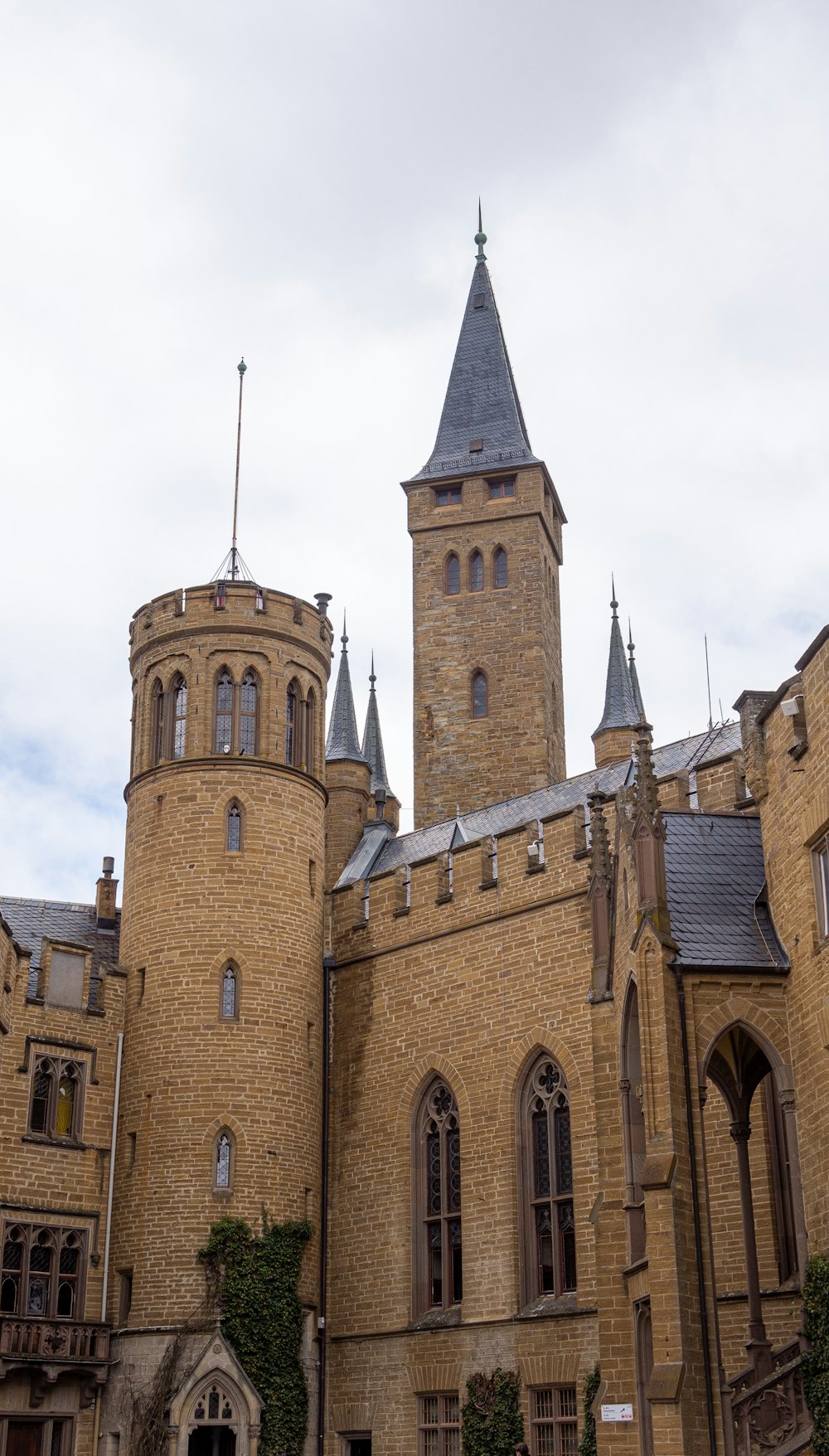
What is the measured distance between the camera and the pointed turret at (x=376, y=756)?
138 feet

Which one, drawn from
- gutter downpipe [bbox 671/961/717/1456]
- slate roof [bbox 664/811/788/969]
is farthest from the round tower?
gutter downpipe [bbox 671/961/717/1456]

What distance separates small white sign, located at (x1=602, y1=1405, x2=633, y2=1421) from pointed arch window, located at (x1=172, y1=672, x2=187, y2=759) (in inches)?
590

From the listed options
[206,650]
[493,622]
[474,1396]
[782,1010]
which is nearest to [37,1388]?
[474,1396]

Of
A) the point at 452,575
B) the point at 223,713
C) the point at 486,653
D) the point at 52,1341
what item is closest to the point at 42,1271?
the point at 52,1341

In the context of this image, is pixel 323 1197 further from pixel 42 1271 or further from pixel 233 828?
pixel 233 828

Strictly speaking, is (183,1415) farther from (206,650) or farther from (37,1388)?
(206,650)

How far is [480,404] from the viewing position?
1816 inches

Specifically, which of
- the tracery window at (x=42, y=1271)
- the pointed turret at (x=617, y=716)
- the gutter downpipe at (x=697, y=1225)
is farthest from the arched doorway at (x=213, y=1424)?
the pointed turret at (x=617, y=716)

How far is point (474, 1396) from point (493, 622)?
19944 millimetres

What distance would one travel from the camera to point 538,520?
43.0 m

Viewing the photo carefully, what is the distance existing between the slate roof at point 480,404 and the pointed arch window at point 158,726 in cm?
1374

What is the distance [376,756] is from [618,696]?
672cm

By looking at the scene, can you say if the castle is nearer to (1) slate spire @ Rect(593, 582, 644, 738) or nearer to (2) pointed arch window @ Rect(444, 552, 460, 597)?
(1) slate spire @ Rect(593, 582, 644, 738)

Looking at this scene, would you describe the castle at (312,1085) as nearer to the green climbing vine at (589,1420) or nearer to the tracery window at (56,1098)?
the tracery window at (56,1098)
